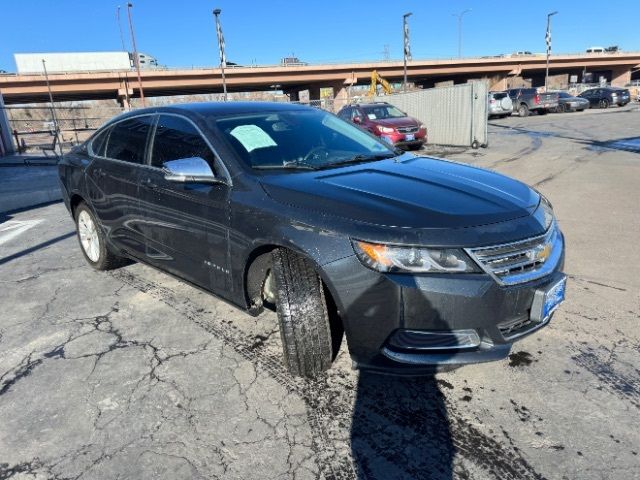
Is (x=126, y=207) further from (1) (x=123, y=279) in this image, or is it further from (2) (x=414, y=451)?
(2) (x=414, y=451)

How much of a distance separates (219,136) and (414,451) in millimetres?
2243

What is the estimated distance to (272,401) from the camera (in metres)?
2.63

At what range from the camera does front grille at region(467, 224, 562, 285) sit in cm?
227

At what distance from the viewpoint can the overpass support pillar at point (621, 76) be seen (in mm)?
76688

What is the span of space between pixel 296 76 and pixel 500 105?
37.0 meters

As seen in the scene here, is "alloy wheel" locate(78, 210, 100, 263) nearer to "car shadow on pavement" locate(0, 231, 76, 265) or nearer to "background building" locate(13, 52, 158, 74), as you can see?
"car shadow on pavement" locate(0, 231, 76, 265)

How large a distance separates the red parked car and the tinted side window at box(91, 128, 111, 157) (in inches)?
367

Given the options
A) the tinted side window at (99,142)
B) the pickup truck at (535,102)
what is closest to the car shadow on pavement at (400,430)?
the tinted side window at (99,142)

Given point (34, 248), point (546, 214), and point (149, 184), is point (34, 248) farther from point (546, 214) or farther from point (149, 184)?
point (546, 214)

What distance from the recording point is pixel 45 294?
14.3 feet

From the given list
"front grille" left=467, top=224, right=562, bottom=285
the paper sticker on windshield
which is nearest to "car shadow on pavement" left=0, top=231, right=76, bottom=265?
the paper sticker on windshield

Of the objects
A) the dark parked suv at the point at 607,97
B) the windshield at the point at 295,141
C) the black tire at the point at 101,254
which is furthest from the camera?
the dark parked suv at the point at 607,97

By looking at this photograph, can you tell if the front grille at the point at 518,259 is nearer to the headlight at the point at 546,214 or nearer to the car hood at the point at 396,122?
the headlight at the point at 546,214

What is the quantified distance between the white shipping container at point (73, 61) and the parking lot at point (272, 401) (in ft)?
258
